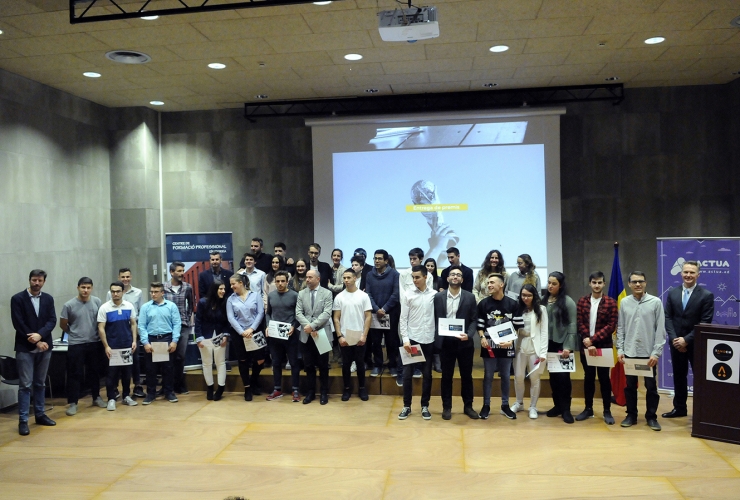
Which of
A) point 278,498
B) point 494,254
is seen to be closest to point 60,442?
point 278,498

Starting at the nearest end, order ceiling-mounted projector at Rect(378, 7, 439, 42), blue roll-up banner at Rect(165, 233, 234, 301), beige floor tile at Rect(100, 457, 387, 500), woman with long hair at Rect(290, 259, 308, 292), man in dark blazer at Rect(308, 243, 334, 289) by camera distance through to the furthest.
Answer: beige floor tile at Rect(100, 457, 387, 500)
ceiling-mounted projector at Rect(378, 7, 439, 42)
woman with long hair at Rect(290, 259, 308, 292)
man in dark blazer at Rect(308, 243, 334, 289)
blue roll-up banner at Rect(165, 233, 234, 301)

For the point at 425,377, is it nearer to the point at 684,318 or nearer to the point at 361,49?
the point at 684,318

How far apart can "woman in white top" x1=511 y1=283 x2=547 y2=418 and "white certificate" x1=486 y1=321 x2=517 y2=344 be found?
0.49 feet

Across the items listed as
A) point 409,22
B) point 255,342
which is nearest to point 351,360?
point 255,342

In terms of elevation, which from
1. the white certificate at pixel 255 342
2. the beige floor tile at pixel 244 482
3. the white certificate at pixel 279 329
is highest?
the white certificate at pixel 279 329

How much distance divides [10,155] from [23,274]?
5.17ft

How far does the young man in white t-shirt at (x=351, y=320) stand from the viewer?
7.11 m

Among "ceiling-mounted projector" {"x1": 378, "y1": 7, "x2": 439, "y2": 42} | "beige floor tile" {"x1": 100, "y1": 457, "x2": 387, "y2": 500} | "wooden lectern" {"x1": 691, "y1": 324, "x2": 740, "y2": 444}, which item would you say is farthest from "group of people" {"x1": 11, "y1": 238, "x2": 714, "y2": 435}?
"ceiling-mounted projector" {"x1": 378, "y1": 7, "x2": 439, "y2": 42}

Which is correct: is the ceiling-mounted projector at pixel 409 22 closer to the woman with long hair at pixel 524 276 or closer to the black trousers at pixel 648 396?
the woman with long hair at pixel 524 276

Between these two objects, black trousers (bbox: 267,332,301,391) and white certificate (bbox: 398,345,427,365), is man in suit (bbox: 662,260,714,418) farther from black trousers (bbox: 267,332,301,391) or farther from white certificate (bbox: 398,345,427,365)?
black trousers (bbox: 267,332,301,391)

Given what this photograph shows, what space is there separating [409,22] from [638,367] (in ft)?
13.2

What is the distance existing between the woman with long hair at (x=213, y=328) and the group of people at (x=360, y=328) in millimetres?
13

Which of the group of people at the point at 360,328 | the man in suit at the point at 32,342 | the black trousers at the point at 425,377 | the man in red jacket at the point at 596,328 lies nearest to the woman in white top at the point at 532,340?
the group of people at the point at 360,328

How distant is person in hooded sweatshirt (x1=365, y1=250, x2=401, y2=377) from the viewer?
7418 millimetres
